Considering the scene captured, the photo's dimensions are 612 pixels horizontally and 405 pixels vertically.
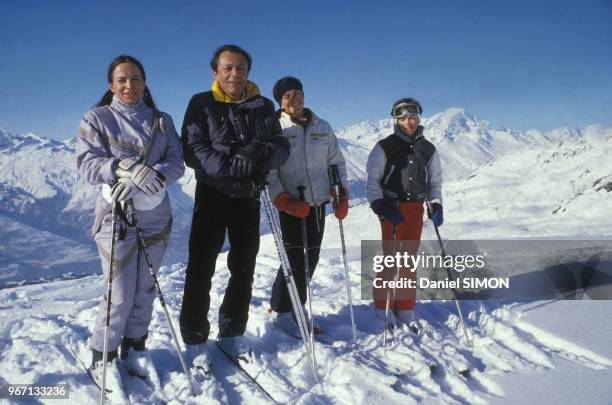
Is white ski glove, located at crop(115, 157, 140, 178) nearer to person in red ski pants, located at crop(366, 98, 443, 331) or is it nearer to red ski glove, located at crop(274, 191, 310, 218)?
red ski glove, located at crop(274, 191, 310, 218)

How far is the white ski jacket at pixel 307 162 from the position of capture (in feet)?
16.4

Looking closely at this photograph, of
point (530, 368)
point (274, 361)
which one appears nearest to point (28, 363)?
point (274, 361)

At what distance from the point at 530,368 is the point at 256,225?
3629 millimetres

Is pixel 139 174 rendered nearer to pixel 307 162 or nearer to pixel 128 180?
pixel 128 180

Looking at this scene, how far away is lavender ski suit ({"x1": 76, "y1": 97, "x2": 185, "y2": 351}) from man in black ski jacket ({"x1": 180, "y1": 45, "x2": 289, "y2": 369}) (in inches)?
12.2

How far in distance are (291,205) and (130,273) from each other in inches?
75.0

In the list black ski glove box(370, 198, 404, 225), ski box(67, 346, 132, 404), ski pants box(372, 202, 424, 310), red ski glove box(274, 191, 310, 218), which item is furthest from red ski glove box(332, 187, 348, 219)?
ski box(67, 346, 132, 404)

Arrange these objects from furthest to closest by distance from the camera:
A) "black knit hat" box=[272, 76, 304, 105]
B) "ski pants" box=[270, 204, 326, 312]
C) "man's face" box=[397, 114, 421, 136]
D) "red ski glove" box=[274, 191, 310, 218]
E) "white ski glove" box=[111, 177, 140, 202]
Result: "man's face" box=[397, 114, 421, 136]
"ski pants" box=[270, 204, 326, 312]
"black knit hat" box=[272, 76, 304, 105]
"red ski glove" box=[274, 191, 310, 218]
"white ski glove" box=[111, 177, 140, 202]

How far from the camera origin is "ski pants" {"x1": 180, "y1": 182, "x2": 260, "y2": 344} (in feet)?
14.0

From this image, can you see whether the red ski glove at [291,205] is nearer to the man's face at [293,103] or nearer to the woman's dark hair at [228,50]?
the man's face at [293,103]

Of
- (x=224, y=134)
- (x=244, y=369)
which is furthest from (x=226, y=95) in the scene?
(x=244, y=369)

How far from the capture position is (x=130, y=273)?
3.90 metres

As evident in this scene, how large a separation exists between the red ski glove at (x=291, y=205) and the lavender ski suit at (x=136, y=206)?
1.24 metres

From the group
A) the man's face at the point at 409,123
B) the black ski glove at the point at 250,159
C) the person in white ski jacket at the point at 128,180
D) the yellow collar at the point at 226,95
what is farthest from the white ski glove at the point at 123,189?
the man's face at the point at 409,123
